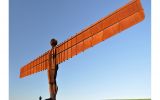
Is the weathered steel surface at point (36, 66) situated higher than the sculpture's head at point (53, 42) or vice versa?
the sculpture's head at point (53, 42)

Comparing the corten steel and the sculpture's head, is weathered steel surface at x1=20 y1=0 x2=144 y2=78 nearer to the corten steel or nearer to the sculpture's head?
the corten steel

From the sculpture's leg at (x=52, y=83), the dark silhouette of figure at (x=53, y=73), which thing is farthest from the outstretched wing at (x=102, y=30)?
the sculpture's leg at (x=52, y=83)

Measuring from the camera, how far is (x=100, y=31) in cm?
697

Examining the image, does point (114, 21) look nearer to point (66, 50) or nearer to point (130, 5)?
point (130, 5)

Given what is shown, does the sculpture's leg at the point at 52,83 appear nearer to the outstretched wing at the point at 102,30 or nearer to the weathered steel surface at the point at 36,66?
the outstretched wing at the point at 102,30

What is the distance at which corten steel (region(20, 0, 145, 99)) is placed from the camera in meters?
6.34

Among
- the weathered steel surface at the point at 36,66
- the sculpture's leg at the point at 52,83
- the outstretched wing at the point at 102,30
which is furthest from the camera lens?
the weathered steel surface at the point at 36,66

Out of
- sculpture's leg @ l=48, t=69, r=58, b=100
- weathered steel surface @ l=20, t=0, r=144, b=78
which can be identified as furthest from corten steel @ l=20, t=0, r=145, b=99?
sculpture's leg @ l=48, t=69, r=58, b=100

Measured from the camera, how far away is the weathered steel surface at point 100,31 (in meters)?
6.32

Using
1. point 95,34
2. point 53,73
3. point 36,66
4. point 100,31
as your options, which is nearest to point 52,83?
point 53,73

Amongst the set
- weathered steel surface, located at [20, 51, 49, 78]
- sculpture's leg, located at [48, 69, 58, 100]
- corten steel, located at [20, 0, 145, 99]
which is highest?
corten steel, located at [20, 0, 145, 99]

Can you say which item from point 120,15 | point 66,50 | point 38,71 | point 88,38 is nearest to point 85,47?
point 88,38

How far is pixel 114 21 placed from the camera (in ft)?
22.0
